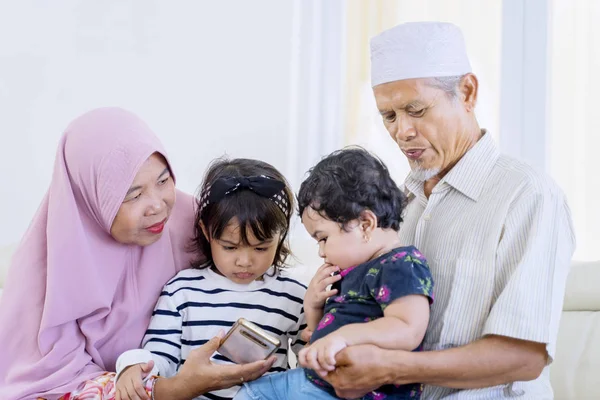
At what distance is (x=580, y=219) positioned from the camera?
3.23 meters

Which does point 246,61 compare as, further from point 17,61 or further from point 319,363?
point 319,363

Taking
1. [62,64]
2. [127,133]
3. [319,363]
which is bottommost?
[319,363]

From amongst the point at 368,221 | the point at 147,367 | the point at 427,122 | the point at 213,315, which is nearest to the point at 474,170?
the point at 427,122

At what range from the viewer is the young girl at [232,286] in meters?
2.11

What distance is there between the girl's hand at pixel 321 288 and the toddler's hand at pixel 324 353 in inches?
9.4

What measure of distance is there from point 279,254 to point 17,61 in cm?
210

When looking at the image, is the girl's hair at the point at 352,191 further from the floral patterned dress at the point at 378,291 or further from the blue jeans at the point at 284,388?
the blue jeans at the point at 284,388

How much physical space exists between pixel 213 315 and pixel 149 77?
1.97 m

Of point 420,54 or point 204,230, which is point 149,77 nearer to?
point 204,230

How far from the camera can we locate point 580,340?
2.55 m

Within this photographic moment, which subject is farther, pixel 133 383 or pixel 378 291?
pixel 133 383

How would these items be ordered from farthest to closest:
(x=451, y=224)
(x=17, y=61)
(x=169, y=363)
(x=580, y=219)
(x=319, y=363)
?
(x=17, y=61)
(x=580, y=219)
(x=169, y=363)
(x=451, y=224)
(x=319, y=363)

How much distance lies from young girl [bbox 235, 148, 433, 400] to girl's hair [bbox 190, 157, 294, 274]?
239mm

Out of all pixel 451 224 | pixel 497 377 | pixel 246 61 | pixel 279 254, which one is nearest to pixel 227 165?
pixel 279 254
